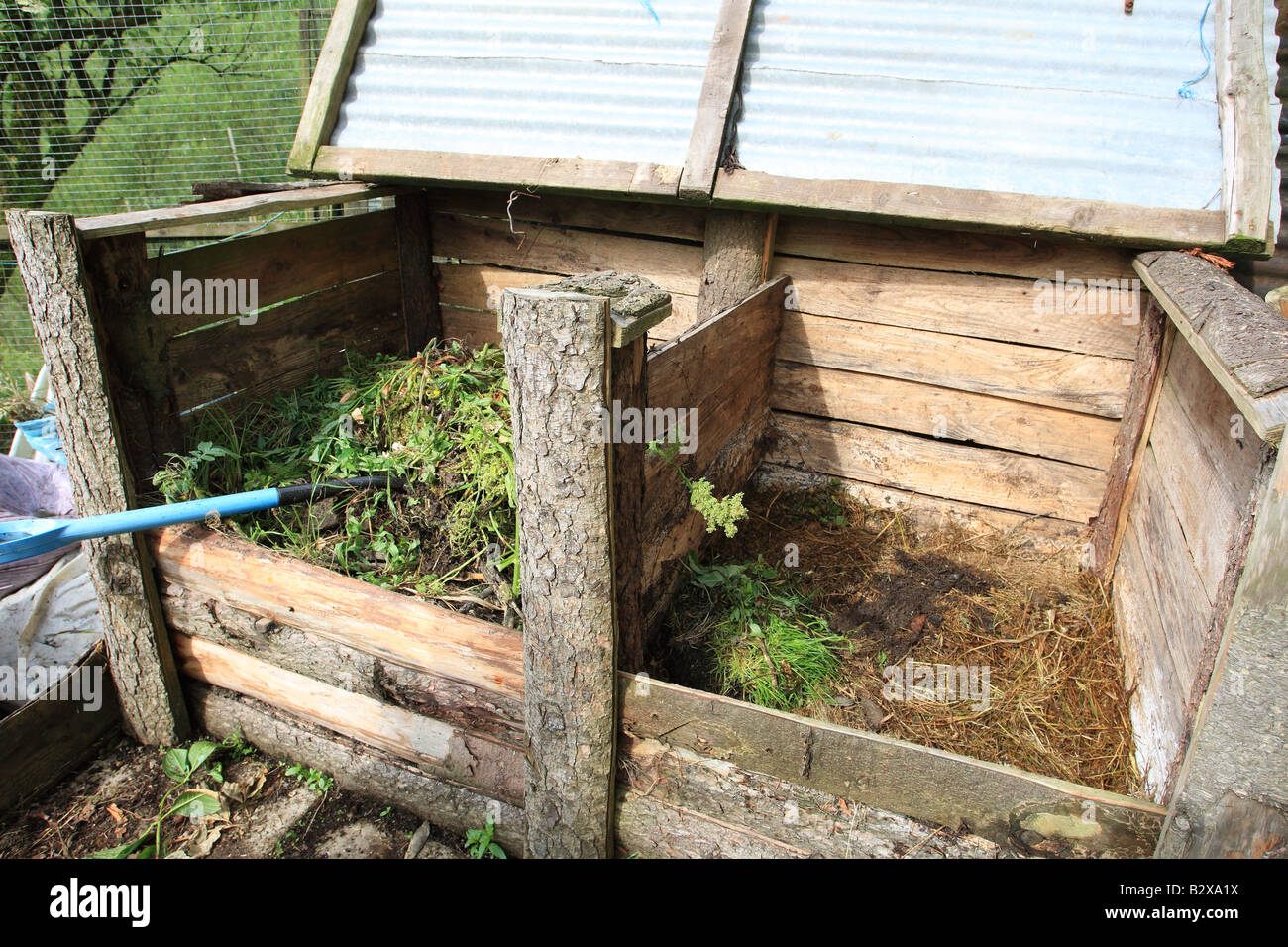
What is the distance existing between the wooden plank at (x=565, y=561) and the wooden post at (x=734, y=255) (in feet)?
4.71

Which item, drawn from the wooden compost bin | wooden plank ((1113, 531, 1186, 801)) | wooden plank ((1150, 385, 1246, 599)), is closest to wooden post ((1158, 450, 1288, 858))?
the wooden compost bin

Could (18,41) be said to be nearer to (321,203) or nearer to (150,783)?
(321,203)

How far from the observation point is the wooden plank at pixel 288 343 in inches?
117

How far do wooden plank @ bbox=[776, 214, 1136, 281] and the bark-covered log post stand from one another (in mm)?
1462

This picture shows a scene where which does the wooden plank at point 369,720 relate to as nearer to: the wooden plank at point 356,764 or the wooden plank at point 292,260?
the wooden plank at point 356,764

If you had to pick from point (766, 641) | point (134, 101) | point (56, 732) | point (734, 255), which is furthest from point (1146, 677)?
point (134, 101)

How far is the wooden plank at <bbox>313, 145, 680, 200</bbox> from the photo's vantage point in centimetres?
310

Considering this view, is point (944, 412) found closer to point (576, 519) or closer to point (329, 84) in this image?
point (576, 519)

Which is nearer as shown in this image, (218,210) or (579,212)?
(218,210)

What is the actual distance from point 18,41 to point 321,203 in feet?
14.0

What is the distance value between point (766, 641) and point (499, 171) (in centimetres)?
215

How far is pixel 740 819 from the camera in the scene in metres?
2.25

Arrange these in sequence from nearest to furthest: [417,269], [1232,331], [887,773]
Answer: [1232,331], [887,773], [417,269]

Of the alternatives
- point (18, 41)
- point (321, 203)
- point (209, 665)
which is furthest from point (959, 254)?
point (18, 41)
